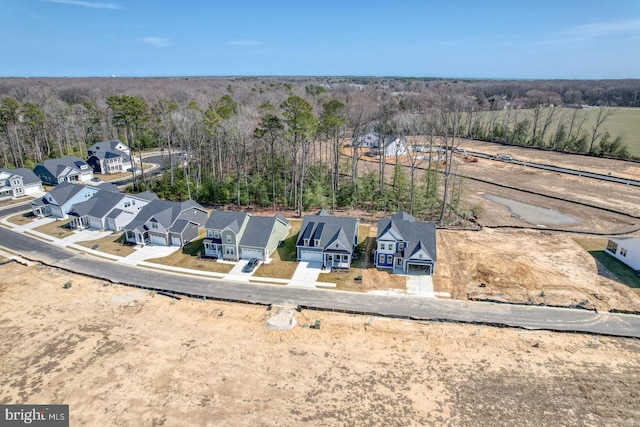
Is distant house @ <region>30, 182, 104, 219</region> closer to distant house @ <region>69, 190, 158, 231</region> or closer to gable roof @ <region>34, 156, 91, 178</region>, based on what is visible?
distant house @ <region>69, 190, 158, 231</region>

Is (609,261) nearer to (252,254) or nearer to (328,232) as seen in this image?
(328,232)

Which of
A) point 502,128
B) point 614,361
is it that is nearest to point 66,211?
point 614,361

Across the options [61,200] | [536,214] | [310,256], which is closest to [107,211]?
[61,200]

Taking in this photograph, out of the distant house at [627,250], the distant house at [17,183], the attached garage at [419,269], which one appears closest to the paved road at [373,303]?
the attached garage at [419,269]

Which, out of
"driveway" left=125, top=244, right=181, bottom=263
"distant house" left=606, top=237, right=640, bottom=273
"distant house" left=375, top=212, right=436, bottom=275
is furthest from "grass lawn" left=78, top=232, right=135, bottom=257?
"distant house" left=606, top=237, right=640, bottom=273

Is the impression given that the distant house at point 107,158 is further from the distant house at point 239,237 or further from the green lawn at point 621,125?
the green lawn at point 621,125
